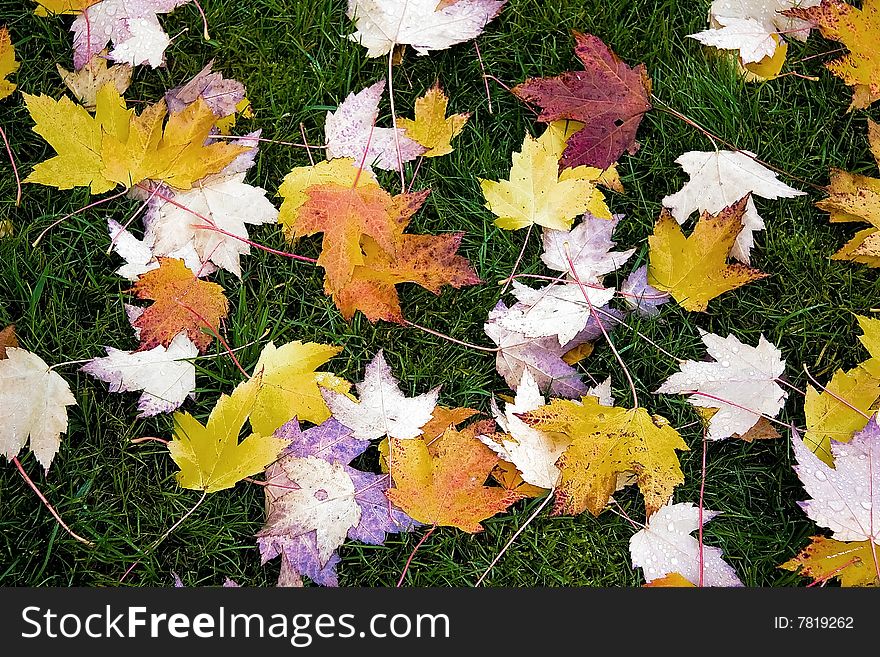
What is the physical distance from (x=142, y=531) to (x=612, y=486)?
1027 millimetres

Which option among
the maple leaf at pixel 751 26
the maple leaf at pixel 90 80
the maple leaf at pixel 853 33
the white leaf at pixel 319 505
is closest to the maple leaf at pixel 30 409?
the white leaf at pixel 319 505

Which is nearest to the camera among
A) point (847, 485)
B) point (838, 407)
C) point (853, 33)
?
point (847, 485)

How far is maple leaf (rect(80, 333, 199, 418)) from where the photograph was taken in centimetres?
164

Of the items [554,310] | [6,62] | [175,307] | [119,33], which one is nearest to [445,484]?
[554,310]

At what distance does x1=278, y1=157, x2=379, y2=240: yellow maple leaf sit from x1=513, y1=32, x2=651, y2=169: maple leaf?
17.0 inches

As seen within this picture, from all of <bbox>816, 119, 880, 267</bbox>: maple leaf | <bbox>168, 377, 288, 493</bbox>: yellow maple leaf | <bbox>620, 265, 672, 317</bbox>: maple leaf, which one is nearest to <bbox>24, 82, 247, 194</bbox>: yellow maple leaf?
<bbox>168, 377, 288, 493</bbox>: yellow maple leaf

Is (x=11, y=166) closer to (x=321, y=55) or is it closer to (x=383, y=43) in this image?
(x=321, y=55)

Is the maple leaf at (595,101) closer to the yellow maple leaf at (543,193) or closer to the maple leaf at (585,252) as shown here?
the yellow maple leaf at (543,193)

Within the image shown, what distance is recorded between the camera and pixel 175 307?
1.66 meters

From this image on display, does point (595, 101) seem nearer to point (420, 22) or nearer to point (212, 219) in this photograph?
point (420, 22)

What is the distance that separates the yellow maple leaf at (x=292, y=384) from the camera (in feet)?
5.29

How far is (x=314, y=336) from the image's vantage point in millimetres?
1705

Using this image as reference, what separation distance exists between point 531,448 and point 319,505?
469 mm

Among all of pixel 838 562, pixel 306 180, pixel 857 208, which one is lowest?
pixel 838 562
